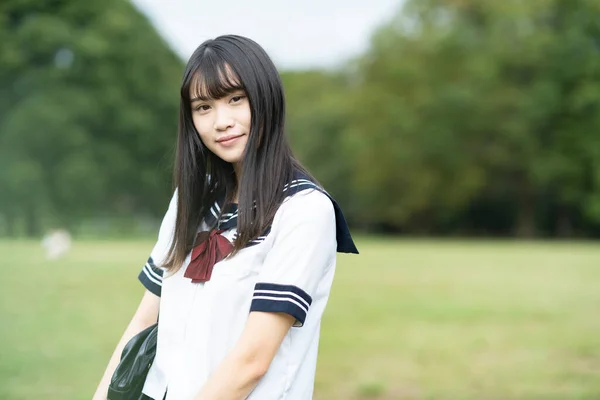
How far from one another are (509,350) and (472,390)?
1.64 metres

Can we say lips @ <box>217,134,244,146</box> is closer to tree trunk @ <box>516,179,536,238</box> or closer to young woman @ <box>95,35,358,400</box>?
young woman @ <box>95,35,358,400</box>

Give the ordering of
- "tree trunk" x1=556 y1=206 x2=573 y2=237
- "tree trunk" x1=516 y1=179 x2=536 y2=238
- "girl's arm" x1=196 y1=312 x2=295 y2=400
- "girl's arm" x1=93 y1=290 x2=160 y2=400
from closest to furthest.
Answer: "girl's arm" x1=196 y1=312 x2=295 y2=400, "girl's arm" x1=93 y1=290 x2=160 y2=400, "tree trunk" x1=556 y1=206 x2=573 y2=237, "tree trunk" x1=516 y1=179 x2=536 y2=238

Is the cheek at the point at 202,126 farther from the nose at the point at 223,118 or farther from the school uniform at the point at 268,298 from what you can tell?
the school uniform at the point at 268,298

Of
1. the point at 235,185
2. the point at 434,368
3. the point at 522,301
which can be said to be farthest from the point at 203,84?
the point at 522,301

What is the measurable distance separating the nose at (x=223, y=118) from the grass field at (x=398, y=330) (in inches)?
170

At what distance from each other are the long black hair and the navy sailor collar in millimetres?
14

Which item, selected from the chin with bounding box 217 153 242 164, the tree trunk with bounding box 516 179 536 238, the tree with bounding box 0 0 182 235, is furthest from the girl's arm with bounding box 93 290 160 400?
the tree trunk with bounding box 516 179 536 238

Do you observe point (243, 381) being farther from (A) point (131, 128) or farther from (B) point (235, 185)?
(A) point (131, 128)

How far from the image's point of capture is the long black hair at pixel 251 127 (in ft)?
5.14

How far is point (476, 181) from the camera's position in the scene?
3175 centimetres

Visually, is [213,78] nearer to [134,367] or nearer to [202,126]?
[202,126]

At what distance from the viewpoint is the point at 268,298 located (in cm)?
148

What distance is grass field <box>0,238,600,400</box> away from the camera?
6113 millimetres

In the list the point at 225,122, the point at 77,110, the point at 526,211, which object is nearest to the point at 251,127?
the point at 225,122
